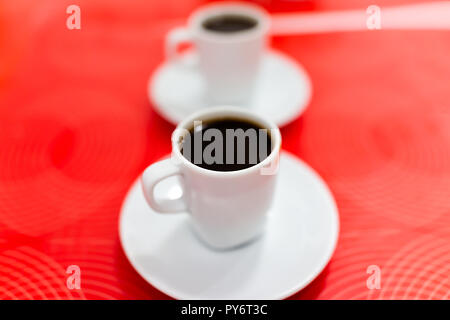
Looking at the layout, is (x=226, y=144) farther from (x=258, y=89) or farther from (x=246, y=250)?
(x=258, y=89)

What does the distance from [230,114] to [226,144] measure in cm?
6

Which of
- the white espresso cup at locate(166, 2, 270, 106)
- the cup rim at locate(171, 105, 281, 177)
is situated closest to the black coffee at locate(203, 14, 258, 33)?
the white espresso cup at locate(166, 2, 270, 106)

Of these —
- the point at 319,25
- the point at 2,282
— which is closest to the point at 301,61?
the point at 319,25

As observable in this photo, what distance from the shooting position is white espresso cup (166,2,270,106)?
1.04m

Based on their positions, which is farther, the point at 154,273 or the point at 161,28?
the point at 161,28

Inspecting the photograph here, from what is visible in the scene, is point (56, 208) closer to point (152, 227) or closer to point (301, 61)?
point (152, 227)

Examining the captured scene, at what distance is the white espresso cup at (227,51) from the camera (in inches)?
41.0

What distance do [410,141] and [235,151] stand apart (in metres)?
0.42

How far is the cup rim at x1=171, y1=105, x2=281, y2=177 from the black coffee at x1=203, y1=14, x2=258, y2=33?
0.36m

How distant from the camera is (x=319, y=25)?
133cm

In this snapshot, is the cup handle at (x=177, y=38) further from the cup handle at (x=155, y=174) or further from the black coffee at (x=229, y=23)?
the cup handle at (x=155, y=174)

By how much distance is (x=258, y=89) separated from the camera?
113 centimetres
